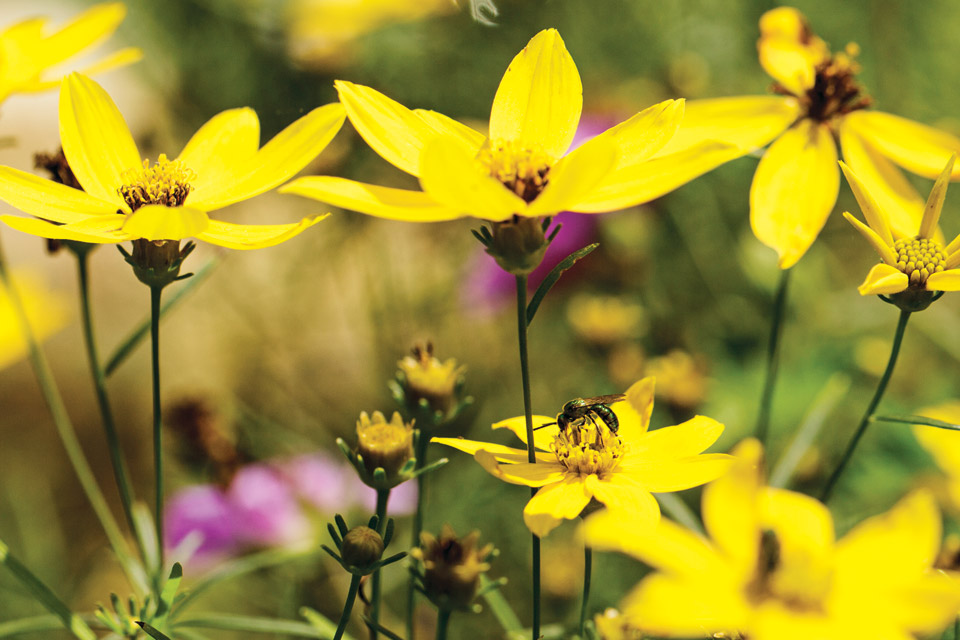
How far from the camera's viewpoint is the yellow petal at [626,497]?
343 millimetres

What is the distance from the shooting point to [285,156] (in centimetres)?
44

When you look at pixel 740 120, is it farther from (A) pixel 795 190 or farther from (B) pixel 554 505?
(B) pixel 554 505

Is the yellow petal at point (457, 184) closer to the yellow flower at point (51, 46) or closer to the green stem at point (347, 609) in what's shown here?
the green stem at point (347, 609)

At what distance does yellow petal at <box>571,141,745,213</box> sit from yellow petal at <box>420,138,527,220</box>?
4 cm

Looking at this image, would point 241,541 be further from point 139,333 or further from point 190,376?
point 190,376

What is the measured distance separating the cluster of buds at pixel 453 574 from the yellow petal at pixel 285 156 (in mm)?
211

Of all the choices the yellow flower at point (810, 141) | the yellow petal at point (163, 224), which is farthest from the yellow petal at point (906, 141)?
the yellow petal at point (163, 224)

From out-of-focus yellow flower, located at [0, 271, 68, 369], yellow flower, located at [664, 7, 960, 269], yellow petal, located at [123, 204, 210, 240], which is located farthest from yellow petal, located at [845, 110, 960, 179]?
out-of-focus yellow flower, located at [0, 271, 68, 369]

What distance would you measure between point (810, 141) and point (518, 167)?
0.81 feet

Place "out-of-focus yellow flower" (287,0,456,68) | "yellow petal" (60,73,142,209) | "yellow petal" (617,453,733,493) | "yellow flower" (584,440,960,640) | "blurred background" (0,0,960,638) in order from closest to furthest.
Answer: "yellow flower" (584,440,960,640), "yellow petal" (617,453,733,493), "yellow petal" (60,73,142,209), "blurred background" (0,0,960,638), "out-of-focus yellow flower" (287,0,456,68)

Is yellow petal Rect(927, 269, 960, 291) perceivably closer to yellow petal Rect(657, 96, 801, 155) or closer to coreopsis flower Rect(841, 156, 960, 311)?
coreopsis flower Rect(841, 156, 960, 311)

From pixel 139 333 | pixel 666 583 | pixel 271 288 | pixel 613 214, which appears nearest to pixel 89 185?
pixel 139 333

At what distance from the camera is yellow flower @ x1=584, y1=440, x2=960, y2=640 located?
0.85 ft

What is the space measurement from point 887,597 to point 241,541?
79cm
